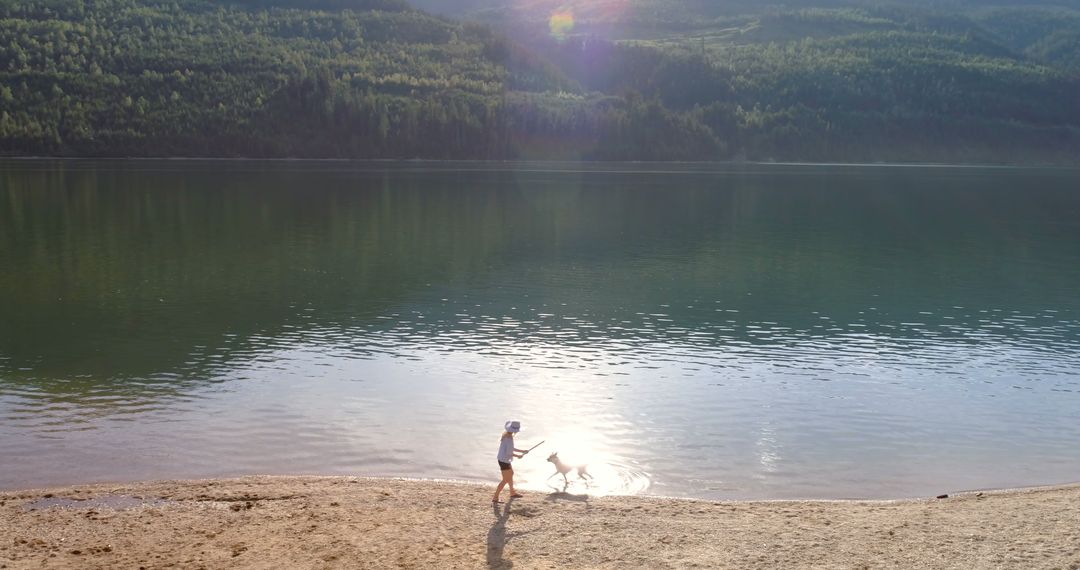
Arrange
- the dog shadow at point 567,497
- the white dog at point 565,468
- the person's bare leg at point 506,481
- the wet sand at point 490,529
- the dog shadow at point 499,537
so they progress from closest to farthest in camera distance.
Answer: the wet sand at point 490,529, the dog shadow at point 499,537, the person's bare leg at point 506,481, the dog shadow at point 567,497, the white dog at point 565,468

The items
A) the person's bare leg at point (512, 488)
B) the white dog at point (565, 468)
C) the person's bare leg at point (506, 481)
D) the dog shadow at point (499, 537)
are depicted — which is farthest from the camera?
the white dog at point (565, 468)

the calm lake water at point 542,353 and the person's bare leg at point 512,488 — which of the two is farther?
the calm lake water at point 542,353

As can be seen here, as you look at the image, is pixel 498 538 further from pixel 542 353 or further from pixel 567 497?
pixel 542 353

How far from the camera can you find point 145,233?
59.9 m

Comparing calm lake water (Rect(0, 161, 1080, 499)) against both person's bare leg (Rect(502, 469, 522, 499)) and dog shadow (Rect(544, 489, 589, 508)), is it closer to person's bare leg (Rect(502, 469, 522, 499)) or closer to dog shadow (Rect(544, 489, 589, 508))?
dog shadow (Rect(544, 489, 589, 508))

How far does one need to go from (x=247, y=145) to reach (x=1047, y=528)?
173 metres

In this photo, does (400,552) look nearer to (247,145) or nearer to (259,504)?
(259,504)

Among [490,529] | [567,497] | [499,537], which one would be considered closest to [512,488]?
[567,497]

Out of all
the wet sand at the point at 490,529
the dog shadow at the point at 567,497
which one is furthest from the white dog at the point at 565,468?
the wet sand at the point at 490,529

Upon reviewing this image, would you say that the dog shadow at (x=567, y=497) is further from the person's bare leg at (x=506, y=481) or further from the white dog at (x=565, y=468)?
the person's bare leg at (x=506, y=481)

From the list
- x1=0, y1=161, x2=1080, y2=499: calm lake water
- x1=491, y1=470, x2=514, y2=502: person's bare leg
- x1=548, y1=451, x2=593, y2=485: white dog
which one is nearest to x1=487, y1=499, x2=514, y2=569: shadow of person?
x1=491, y1=470, x2=514, y2=502: person's bare leg

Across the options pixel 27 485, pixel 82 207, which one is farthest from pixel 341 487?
pixel 82 207

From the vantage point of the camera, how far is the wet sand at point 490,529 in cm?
1386

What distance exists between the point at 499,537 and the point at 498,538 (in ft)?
0.16
